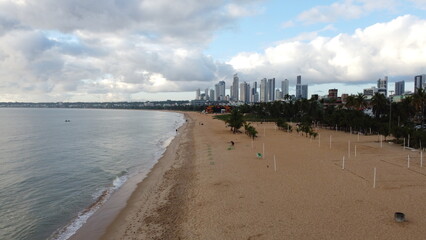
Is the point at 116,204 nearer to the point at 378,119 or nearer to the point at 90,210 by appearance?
the point at 90,210

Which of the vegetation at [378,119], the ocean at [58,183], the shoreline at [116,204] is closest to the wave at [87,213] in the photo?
the ocean at [58,183]

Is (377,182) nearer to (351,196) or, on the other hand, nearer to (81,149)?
(351,196)

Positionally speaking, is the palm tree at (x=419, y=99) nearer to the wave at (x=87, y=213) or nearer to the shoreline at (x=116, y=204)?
the shoreline at (x=116, y=204)

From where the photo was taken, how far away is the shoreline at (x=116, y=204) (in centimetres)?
1419

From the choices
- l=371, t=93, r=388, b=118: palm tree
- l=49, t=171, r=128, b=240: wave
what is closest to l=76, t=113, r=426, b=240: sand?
l=49, t=171, r=128, b=240: wave

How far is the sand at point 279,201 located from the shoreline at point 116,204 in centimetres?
28

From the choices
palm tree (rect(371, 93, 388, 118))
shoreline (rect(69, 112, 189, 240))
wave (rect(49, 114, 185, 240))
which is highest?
palm tree (rect(371, 93, 388, 118))

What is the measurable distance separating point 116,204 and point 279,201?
958 centimetres

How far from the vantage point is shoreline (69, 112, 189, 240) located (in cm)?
1419

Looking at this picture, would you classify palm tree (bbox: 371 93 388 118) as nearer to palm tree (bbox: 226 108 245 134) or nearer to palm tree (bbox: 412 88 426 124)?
palm tree (bbox: 412 88 426 124)

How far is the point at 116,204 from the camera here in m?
18.0

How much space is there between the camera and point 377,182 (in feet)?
60.3

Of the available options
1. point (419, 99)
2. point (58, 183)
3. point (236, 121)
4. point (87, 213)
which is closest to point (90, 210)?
point (87, 213)

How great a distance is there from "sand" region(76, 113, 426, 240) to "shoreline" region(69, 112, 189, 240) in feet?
0.93
